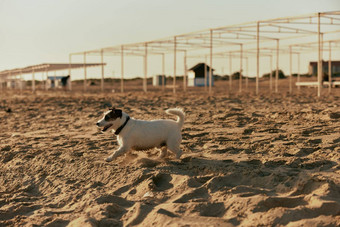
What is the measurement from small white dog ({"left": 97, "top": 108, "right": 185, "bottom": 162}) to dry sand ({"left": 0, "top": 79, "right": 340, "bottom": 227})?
192 millimetres

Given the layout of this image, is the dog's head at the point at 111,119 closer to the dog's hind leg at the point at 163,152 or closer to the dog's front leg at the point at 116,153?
the dog's front leg at the point at 116,153

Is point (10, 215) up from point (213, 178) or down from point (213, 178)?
down

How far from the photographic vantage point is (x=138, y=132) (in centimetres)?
543

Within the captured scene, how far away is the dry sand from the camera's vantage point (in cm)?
367

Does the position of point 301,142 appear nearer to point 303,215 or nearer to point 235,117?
point 303,215

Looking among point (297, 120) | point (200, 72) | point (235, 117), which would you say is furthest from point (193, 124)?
point (200, 72)

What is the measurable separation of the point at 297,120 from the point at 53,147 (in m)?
4.57

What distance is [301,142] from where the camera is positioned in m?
5.97

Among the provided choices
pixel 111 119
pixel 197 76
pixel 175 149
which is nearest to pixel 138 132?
pixel 111 119

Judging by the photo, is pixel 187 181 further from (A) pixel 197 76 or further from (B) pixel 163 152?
(A) pixel 197 76

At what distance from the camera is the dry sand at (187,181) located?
367cm

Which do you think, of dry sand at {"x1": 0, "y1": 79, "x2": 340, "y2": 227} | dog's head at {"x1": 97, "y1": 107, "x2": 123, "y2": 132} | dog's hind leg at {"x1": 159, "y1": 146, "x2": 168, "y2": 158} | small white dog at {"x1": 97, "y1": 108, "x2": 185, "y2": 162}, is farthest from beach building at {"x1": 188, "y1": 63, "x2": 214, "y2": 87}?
dog's head at {"x1": 97, "y1": 107, "x2": 123, "y2": 132}

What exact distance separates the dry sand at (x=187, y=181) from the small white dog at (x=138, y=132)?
0.63 feet

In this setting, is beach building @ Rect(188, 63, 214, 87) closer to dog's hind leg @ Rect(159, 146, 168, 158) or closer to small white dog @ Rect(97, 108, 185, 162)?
dog's hind leg @ Rect(159, 146, 168, 158)
